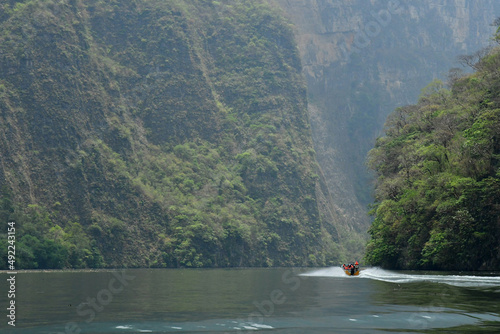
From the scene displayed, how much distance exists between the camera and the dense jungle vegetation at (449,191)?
50188 mm

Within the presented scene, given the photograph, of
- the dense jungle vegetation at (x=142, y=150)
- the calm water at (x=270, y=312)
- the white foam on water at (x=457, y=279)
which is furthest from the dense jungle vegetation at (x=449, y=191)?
the dense jungle vegetation at (x=142, y=150)

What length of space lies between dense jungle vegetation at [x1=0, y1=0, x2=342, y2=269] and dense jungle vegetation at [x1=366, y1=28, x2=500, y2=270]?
191 ft

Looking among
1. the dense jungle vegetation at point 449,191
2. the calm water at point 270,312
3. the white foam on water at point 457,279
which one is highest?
the dense jungle vegetation at point 449,191

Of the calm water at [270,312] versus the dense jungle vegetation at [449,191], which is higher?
the dense jungle vegetation at [449,191]

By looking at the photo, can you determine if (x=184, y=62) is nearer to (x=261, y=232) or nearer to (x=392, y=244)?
(x=261, y=232)

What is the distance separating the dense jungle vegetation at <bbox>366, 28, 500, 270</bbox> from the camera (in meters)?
50.2

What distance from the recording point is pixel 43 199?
11775 centimetres

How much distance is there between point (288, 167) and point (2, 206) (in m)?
91.4

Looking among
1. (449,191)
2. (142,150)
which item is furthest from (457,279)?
(142,150)

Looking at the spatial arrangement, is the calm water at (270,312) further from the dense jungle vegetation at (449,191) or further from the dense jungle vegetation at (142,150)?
the dense jungle vegetation at (142,150)

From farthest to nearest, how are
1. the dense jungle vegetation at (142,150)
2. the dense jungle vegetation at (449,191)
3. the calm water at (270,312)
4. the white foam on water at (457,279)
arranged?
the dense jungle vegetation at (142,150) < the dense jungle vegetation at (449,191) < the white foam on water at (457,279) < the calm water at (270,312)

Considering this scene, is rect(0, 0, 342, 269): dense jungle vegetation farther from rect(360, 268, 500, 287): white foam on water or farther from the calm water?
the calm water

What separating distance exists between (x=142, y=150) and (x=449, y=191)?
10766cm

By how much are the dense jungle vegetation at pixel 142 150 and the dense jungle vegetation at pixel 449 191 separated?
5823cm
